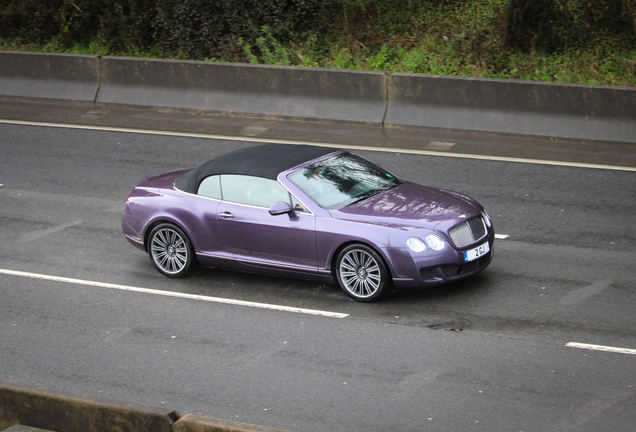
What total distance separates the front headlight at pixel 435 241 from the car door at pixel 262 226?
4.14ft

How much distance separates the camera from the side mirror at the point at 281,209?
8930 mm

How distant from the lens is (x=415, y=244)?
845 cm

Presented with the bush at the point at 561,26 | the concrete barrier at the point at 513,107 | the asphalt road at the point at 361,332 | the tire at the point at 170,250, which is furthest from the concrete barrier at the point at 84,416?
the bush at the point at 561,26

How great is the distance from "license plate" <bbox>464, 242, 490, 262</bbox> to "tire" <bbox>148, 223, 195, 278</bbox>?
3267 millimetres

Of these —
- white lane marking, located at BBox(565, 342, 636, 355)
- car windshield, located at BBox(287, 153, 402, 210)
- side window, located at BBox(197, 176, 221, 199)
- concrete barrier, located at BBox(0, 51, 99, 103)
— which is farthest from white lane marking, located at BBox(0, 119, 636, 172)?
white lane marking, located at BBox(565, 342, 636, 355)

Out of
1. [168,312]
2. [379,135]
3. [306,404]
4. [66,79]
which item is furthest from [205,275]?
[66,79]

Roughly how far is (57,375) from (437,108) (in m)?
9.61

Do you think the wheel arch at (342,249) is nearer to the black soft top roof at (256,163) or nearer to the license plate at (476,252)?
the license plate at (476,252)

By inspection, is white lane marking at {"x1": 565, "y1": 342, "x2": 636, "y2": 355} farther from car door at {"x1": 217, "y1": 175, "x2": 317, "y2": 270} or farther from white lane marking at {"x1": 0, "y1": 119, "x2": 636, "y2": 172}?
white lane marking at {"x1": 0, "y1": 119, "x2": 636, "y2": 172}

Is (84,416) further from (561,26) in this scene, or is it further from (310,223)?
(561,26)

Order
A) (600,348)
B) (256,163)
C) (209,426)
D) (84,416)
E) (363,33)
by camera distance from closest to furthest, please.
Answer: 1. (209,426)
2. (84,416)
3. (600,348)
4. (256,163)
5. (363,33)

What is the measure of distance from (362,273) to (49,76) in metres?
12.1

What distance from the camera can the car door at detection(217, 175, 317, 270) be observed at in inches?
354

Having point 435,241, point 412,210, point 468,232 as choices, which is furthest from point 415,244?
point 468,232
